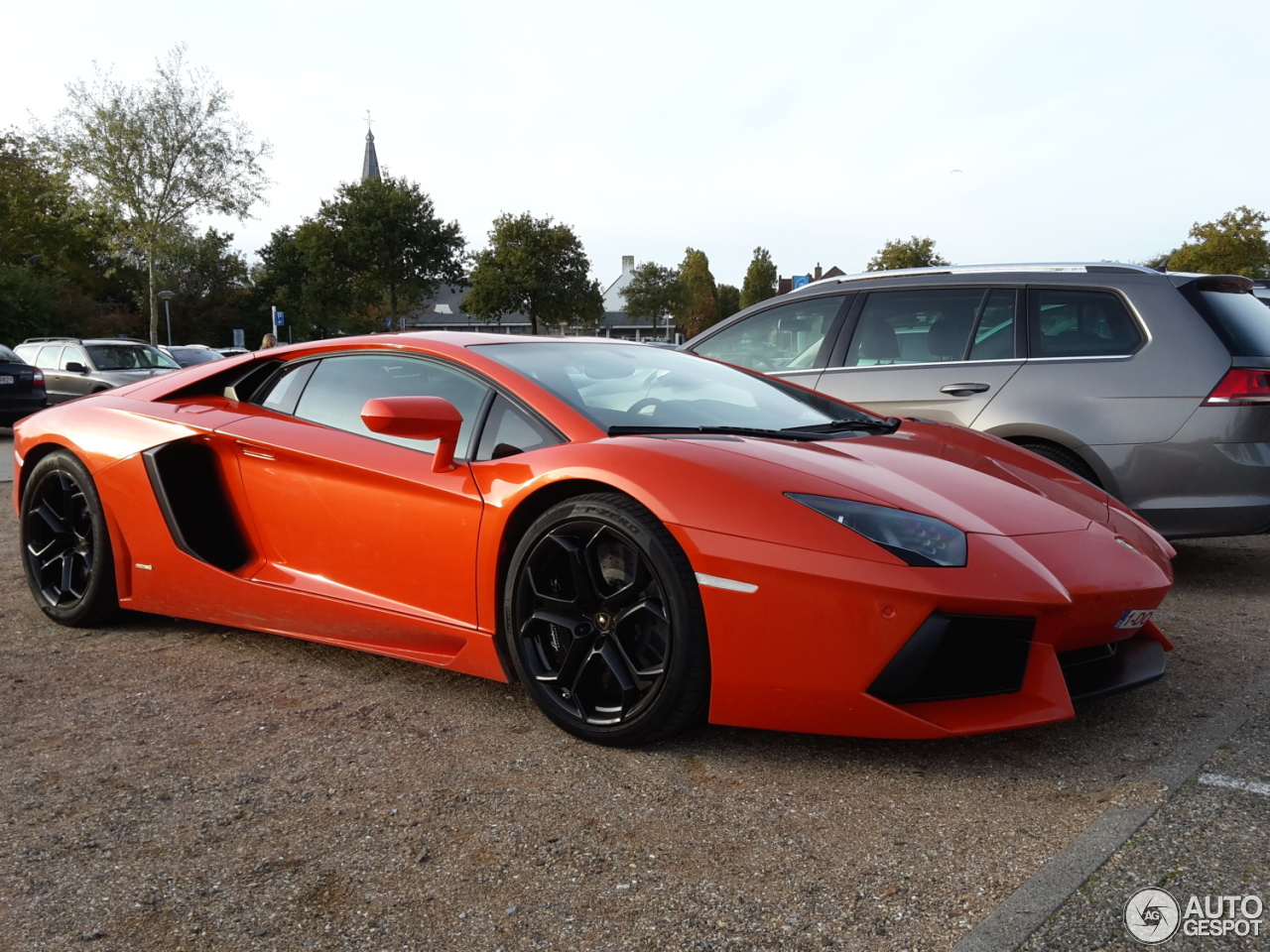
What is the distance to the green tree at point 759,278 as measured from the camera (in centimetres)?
9181

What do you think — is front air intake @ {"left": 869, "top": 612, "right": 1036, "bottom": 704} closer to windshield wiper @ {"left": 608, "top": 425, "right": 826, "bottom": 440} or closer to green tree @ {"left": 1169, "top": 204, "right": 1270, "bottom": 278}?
windshield wiper @ {"left": 608, "top": 425, "right": 826, "bottom": 440}

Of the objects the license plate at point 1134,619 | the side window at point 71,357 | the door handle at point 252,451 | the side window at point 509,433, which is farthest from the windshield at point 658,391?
the side window at point 71,357

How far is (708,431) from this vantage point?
318 cm

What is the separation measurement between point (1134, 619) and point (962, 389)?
260 centimetres

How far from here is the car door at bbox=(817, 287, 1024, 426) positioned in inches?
205

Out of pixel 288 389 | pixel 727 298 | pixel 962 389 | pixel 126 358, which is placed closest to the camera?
pixel 288 389

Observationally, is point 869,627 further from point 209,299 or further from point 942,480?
point 209,299

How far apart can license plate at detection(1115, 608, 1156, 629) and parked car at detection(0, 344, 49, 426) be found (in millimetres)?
15556

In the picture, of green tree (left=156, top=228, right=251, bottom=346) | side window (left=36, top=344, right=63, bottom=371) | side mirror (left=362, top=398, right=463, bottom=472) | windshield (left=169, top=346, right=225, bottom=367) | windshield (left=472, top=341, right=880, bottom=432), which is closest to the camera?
side mirror (left=362, top=398, right=463, bottom=472)

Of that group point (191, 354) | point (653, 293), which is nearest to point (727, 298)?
point (653, 293)

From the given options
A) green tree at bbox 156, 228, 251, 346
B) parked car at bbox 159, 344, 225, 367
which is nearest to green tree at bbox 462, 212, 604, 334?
green tree at bbox 156, 228, 251, 346

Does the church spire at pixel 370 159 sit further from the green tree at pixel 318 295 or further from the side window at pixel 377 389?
the side window at pixel 377 389

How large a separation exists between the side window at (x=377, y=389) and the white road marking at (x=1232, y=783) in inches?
81.4

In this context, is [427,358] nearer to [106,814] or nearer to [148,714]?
[148,714]
